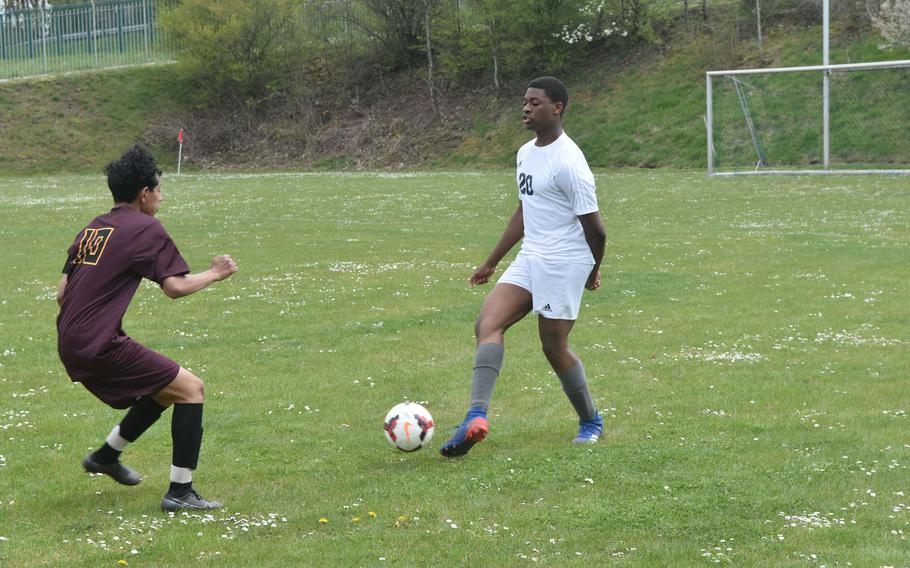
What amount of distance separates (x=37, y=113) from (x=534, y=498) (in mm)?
56111

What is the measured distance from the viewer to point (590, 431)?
7.49 meters

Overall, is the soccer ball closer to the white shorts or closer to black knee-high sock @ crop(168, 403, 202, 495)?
the white shorts

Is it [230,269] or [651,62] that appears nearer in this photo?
[230,269]

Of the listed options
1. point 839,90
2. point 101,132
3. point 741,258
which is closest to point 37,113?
point 101,132

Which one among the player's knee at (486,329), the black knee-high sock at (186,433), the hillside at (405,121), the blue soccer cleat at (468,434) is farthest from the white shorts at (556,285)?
the hillside at (405,121)

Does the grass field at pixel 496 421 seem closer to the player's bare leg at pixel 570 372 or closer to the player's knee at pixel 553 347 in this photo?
the player's bare leg at pixel 570 372

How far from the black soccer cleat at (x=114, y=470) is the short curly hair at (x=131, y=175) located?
1.58 m

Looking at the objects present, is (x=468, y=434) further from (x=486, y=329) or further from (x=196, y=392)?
(x=196, y=392)

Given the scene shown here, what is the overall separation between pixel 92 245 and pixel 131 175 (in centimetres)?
43

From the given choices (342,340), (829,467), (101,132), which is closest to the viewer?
(829,467)

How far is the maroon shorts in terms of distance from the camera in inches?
226

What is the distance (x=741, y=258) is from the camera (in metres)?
17.4

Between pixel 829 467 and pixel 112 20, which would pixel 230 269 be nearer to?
pixel 829 467

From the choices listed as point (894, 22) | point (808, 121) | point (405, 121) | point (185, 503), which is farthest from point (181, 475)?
point (405, 121)
